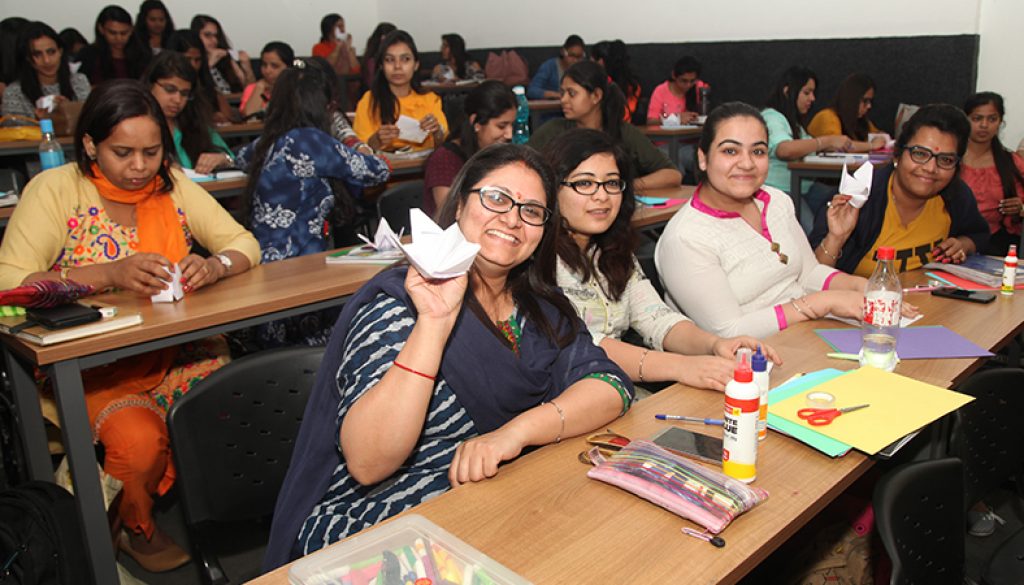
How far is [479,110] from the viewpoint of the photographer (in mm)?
3816

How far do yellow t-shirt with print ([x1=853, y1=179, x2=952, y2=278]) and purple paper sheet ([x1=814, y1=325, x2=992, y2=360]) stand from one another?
73cm

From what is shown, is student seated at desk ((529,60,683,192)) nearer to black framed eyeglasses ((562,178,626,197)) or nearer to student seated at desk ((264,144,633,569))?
black framed eyeglasses ((562,178,626,197))

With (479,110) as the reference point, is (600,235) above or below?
below

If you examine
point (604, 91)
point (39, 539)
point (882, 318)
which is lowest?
point (39, 539)

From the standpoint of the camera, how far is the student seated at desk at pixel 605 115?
4.20 m

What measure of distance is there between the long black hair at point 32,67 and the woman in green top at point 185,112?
219 cm

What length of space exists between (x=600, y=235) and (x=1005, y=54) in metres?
5.32

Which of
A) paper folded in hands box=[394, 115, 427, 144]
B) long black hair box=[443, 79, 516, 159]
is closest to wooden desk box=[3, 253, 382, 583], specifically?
long black hair box=[443, 79, 516, 159]

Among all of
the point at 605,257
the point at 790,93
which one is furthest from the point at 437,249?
the point at 790,93

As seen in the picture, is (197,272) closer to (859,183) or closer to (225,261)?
(225,261)

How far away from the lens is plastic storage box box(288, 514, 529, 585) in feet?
3.57

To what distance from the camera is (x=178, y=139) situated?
431 centimetres

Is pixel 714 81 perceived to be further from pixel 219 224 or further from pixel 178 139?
pixel 219 224

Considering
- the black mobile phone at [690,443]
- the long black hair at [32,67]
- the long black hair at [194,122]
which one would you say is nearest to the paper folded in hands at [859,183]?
the black mobile phone at [690,443]
